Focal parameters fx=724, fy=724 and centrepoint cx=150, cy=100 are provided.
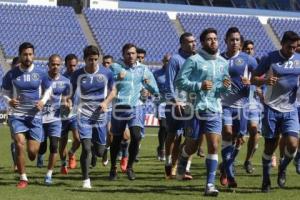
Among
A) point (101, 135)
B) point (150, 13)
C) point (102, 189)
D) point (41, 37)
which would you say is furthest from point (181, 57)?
point (150, 13)

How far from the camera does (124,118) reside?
11695mm

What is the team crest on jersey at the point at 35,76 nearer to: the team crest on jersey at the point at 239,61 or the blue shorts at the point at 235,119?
the blue shorts at the point at 235,119

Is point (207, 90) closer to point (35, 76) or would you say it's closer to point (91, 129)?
point (91, 129)

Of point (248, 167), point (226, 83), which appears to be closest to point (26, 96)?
point (226, 83)

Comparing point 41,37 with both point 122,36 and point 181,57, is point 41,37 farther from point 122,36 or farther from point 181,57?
point 181,57

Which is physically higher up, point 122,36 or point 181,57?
point 122,36

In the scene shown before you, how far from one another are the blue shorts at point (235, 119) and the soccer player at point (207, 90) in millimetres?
1071

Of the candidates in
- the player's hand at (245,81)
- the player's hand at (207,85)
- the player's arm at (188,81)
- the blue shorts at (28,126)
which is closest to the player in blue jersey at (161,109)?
the player's hand at (245,81)

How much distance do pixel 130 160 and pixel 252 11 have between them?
31610 mm

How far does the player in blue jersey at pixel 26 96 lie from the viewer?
1029cm

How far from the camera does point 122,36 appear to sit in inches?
1487

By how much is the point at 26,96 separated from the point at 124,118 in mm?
1913

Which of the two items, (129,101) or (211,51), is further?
(129,101)

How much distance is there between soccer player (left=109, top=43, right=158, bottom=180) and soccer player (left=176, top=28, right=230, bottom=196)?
217 centimetres
